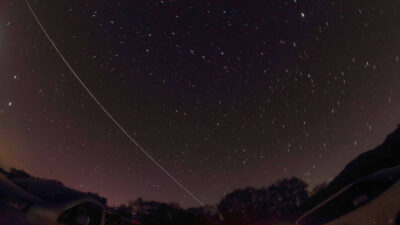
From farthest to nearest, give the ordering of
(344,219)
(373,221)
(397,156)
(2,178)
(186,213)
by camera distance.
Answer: (186,213)
(397,156)
(344,219)
(373,221)
(2,178)

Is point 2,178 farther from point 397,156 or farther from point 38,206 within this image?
point 397,156

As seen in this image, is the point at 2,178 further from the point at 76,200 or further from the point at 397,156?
the point at 397,156

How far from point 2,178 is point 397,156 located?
53.0ft

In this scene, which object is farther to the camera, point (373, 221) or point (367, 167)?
point (367, 167)

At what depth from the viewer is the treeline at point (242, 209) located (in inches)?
1184

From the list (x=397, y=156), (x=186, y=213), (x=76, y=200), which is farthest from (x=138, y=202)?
(x=76, y=200)

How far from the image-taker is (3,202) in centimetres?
336

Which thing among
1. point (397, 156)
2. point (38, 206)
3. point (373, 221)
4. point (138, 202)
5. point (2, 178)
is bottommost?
point (373, 221)

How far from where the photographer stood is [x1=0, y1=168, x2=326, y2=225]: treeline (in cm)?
3006

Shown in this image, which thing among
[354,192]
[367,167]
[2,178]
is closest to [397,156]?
[367,167]

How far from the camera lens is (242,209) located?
36844mm

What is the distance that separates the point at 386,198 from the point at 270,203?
37.5 metres

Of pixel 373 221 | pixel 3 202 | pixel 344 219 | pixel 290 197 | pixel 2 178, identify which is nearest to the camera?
pixel 3 202

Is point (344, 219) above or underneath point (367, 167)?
underneath
